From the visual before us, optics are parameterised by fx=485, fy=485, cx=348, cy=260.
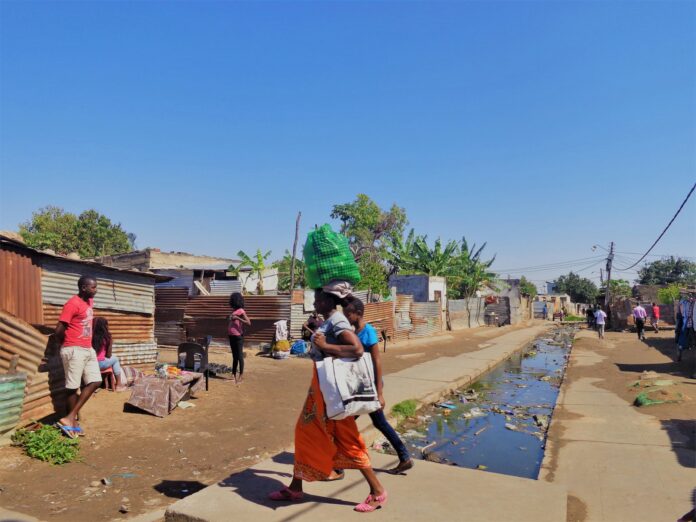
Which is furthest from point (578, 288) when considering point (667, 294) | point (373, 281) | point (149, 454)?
point (149, 454)

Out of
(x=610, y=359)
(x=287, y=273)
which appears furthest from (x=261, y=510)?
(x=287, y=273)

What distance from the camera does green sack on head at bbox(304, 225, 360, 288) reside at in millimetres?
4176

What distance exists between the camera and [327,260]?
4.19m

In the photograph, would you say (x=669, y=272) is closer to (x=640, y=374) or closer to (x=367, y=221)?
(x=367, y=221)

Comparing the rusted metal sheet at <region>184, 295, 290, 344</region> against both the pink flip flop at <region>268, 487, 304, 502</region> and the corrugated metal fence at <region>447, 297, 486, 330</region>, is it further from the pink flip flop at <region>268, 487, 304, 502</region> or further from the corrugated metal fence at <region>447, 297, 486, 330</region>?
the corrugated metal fence at <region>447, 297, 486, 330</region>

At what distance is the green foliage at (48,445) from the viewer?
4.83 meters

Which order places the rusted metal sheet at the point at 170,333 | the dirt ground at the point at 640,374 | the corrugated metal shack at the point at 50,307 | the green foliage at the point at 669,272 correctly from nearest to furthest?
the corrugated metal shack at the point at 50,307
the dirt ground at the point at 640,374
the rusted metal sheet at the point at 170,333
the green foliage at the point at 669,272

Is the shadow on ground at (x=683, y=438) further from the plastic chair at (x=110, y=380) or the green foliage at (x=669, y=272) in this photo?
the green foliage at (x=669, y=272)

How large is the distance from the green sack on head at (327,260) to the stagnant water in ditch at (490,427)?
320cm

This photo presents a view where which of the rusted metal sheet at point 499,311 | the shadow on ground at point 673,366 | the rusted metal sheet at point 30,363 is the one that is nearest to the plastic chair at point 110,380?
the rusted metal sheet at point 30,363

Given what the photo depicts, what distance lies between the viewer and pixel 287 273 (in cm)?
2627

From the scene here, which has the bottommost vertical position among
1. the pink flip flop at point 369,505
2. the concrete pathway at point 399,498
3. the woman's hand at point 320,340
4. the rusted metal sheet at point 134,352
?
the concrete pathway at point 399,498

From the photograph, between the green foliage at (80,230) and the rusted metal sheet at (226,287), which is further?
the green foliage at (80,230)

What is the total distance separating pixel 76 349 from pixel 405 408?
193 inches
